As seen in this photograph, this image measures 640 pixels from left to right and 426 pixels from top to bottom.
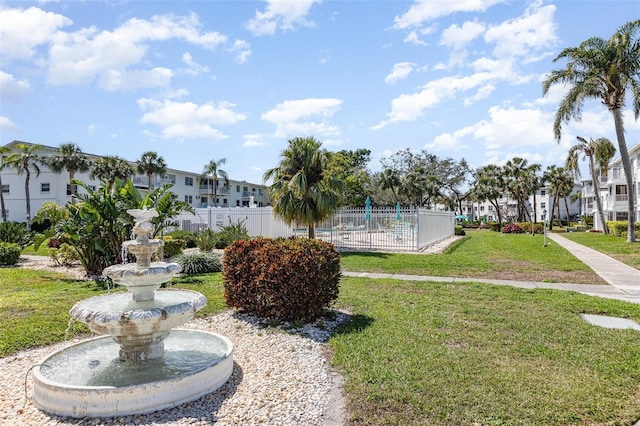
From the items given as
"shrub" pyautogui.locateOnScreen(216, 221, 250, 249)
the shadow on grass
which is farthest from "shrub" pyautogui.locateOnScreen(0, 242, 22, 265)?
the shadow on grass

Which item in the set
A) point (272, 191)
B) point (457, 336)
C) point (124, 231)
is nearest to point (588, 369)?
point (457, 336)

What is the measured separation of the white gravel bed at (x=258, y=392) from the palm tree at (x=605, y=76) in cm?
2311

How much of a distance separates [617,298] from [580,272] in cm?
427

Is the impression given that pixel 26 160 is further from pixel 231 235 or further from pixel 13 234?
pixel 231 235

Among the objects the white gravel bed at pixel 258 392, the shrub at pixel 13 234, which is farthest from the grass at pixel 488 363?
the shrub at pixel 13 234

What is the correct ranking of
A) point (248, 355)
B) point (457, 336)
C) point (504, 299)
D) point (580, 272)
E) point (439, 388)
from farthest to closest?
point (580, 272), point (504, 299), point (457, 336), point (248, 355), point (439, 388)

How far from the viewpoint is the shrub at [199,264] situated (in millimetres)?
12812

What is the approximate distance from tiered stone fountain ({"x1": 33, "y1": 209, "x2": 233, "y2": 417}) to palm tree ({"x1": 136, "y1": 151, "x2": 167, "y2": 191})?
143 feet

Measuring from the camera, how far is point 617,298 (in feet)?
28.5

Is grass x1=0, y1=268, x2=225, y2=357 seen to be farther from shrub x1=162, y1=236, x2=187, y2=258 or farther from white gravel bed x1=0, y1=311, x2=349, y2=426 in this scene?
shrub x1=162, y1=236, x2=187, y2=258

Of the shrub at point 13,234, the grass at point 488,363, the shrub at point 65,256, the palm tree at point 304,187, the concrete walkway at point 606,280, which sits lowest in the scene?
the concrete walkway at point 606,280

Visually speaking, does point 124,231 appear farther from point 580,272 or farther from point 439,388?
point 580,272

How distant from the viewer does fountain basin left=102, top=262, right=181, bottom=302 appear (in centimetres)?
418

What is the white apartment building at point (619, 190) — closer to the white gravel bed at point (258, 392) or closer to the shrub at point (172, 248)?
the shrub at point (172, 248)
